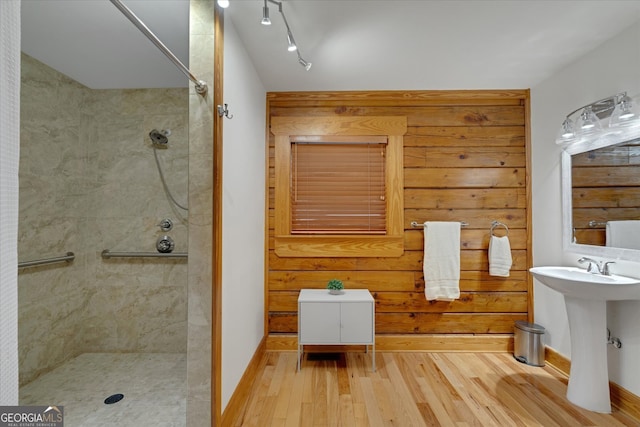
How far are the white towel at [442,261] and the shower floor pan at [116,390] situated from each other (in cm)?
204

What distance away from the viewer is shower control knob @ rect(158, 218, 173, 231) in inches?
94.0

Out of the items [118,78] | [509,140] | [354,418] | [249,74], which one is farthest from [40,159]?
[509,140]

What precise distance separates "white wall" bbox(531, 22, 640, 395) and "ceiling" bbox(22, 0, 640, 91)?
109 millimetres

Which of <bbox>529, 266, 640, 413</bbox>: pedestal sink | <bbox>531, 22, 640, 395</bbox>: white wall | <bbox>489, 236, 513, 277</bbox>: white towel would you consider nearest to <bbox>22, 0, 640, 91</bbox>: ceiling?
<bbox>531, 22, 640, 395</bbox>: white wall

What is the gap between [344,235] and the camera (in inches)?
101

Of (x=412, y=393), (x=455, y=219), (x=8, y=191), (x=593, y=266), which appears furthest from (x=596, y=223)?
(x=8, y=191)

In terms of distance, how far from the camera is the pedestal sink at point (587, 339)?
169 cm

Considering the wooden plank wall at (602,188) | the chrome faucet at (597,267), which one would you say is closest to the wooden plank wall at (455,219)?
the wooden plank wall at (602,188)

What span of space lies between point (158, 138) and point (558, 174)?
127 inches

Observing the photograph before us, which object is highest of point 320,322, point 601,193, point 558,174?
point 558,174

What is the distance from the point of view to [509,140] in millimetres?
2588

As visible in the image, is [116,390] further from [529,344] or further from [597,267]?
[597,267]

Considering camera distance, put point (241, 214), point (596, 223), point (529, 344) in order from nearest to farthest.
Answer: point (241, 214) < point (596, 223) < point (529, 344)

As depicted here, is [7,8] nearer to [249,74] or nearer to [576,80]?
[249,74]
